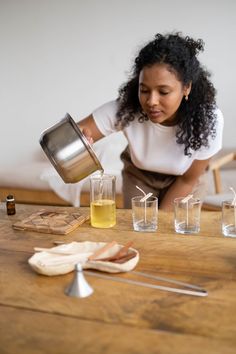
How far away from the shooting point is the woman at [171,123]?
1.52 meters

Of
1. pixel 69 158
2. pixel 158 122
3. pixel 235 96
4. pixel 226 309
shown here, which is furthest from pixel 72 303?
pixel 235 96

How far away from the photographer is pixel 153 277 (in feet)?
3.00

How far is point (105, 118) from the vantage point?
1.65 m

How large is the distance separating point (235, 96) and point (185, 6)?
2.50ft

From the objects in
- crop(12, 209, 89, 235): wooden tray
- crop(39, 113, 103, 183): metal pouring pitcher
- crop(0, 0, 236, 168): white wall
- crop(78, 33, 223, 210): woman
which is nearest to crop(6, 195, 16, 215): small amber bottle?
crop(12, 209, 89, 235): wooden tray

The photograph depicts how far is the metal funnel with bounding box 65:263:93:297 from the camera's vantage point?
33.9 inches

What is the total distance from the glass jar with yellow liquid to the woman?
288 millimetres

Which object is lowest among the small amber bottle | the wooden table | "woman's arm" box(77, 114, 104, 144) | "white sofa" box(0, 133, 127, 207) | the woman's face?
"white sofa" box(0, 133, 127, 207)

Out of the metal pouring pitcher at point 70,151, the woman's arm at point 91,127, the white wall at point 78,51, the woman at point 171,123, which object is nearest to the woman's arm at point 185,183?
the woman at point 171,123

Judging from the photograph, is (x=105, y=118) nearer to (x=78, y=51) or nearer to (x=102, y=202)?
(x=102, y=202)

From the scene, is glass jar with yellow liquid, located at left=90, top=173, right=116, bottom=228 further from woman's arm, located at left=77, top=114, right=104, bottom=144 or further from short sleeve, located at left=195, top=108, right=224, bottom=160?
short sleeve, located at left=195, top=108, right=224, bottom=160

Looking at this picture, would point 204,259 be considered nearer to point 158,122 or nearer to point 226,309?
point 226,309

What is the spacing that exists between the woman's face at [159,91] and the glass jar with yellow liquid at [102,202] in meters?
0.32

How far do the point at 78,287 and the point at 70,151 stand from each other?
1.62 feet
